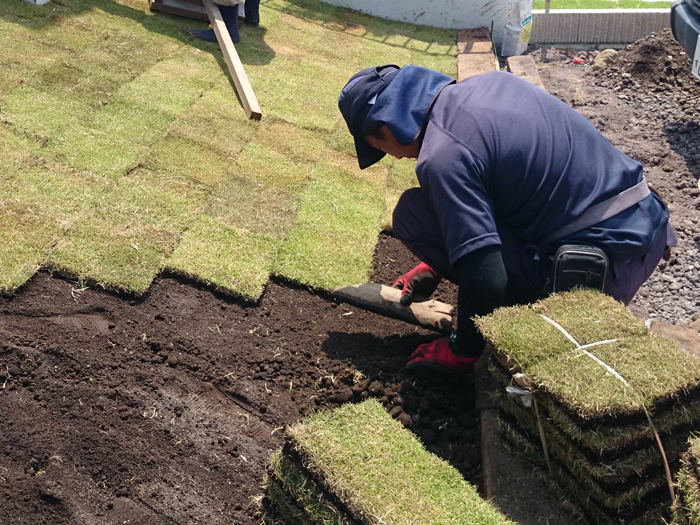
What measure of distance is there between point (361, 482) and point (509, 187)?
1.43 m

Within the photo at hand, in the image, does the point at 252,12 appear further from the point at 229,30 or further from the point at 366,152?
the point at 366,152

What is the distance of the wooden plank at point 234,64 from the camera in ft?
17.9

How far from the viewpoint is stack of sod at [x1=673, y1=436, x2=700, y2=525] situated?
2.25 meters

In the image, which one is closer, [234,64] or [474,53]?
[234,64]

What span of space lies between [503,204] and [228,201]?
2050mm

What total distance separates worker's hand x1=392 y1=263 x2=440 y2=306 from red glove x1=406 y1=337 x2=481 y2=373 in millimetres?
412

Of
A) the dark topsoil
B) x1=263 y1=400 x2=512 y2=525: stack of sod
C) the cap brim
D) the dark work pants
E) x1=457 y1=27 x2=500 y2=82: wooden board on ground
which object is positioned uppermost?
the cap brim

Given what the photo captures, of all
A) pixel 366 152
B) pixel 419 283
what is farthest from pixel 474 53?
pixel 366 152

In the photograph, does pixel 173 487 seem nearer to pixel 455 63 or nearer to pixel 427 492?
pixel 427 492

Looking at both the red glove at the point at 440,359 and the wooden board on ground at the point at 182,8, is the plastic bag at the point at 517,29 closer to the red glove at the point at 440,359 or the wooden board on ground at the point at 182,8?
the wooden board on ground at the point at 182,8

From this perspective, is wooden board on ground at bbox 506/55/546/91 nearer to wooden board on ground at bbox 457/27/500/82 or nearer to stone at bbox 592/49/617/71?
wooden board on ground at bbox 457/27/500/82

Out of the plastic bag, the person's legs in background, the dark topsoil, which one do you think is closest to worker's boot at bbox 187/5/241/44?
the person's legs in background

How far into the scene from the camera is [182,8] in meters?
6.90

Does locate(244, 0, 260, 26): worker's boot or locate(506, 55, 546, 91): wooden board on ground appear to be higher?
locate(244, 0, 260, 26): worker's boot
